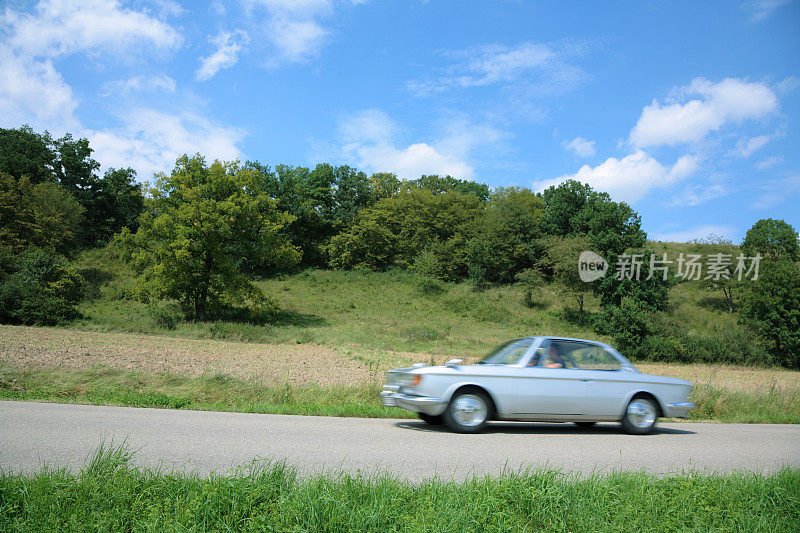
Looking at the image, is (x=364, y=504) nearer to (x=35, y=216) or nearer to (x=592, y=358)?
(x=592, y=358)

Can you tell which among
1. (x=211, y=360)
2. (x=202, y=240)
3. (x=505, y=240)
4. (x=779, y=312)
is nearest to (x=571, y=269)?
(x=505, y=240)

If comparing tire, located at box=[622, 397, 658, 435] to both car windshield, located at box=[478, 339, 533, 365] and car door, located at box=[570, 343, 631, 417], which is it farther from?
car windshield, located at box=[478, 339, 533, 365]

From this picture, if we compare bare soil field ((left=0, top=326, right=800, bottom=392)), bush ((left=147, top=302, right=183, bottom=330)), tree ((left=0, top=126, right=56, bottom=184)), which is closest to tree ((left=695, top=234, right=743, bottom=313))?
bare soil field ((left=0, top=326, right=800, bottom=392))

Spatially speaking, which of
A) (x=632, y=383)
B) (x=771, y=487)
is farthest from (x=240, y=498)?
(x=632, y=383)

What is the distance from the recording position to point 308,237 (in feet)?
214

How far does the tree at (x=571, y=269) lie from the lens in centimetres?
4478

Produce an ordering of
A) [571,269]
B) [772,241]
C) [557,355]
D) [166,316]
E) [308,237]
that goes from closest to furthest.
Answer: [557,355]
[166,316]
[571,269]
[772,241]
[308,237]

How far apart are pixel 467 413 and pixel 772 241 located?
53.1 m

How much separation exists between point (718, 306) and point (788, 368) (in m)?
14.0

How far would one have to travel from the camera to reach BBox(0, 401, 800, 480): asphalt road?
5.29 meters

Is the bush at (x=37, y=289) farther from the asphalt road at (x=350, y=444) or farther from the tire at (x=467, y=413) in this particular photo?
the tire at (x=467, y=413)

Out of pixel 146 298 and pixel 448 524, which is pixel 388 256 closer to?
pixel 146 298

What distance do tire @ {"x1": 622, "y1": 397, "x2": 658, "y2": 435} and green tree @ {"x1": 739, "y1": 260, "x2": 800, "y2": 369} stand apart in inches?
1369

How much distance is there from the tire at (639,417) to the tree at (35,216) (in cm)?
4798
